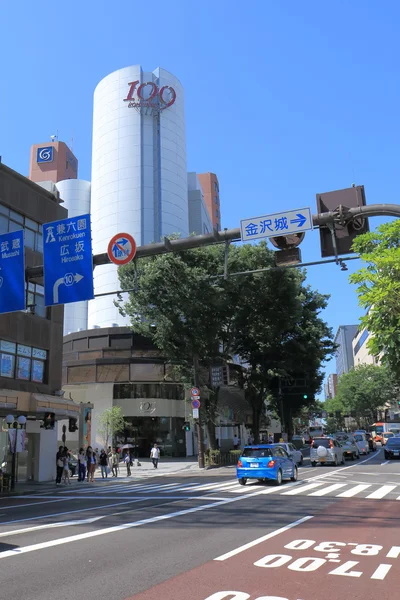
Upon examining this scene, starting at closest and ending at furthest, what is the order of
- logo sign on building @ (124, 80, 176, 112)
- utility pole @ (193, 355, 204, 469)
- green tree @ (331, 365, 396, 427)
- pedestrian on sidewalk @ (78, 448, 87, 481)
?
pedestrian on sidewalk @ (78, 448, 87, 481) < utility pole @ (193, 355, 204, 469) < logo sign on building @ (124, 80, 176, 112) < green tree @ (331, 365, 396, 427)

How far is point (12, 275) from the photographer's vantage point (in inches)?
637

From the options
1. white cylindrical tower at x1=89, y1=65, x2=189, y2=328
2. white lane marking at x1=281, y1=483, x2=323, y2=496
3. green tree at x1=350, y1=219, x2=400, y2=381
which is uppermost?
white cylindrical tower at x1=89, y1=65, x2=189, y2=328

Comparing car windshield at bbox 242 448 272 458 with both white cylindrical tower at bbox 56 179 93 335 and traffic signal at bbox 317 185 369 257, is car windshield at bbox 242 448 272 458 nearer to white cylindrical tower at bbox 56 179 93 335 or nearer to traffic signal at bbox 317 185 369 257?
traffic signal at bbox 317 185 369 257

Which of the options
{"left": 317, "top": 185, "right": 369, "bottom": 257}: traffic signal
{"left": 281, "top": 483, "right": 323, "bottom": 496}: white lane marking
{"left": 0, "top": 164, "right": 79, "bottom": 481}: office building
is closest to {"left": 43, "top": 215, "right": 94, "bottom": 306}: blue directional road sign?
{"left": 317, "top": 185, "right": 369, "bottom": 257}: traffic signal

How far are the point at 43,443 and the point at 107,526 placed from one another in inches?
738

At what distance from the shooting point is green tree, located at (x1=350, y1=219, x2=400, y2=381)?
399 inches

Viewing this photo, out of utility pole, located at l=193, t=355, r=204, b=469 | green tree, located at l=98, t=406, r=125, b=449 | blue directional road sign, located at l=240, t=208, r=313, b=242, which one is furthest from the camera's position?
green tree, located at l=98, t=406, r=125, b=449

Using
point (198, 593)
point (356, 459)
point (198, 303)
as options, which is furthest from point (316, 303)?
point (198, 593)

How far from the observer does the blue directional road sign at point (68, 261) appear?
48.9 feet

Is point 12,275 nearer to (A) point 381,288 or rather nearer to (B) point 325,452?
(A) point 381,288

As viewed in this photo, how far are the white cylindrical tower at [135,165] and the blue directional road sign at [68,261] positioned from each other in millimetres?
45718

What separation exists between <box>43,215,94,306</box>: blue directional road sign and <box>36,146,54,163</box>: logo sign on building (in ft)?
308

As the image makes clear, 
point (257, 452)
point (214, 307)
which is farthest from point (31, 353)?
point (257, 452)

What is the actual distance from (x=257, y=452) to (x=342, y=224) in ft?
39.8
